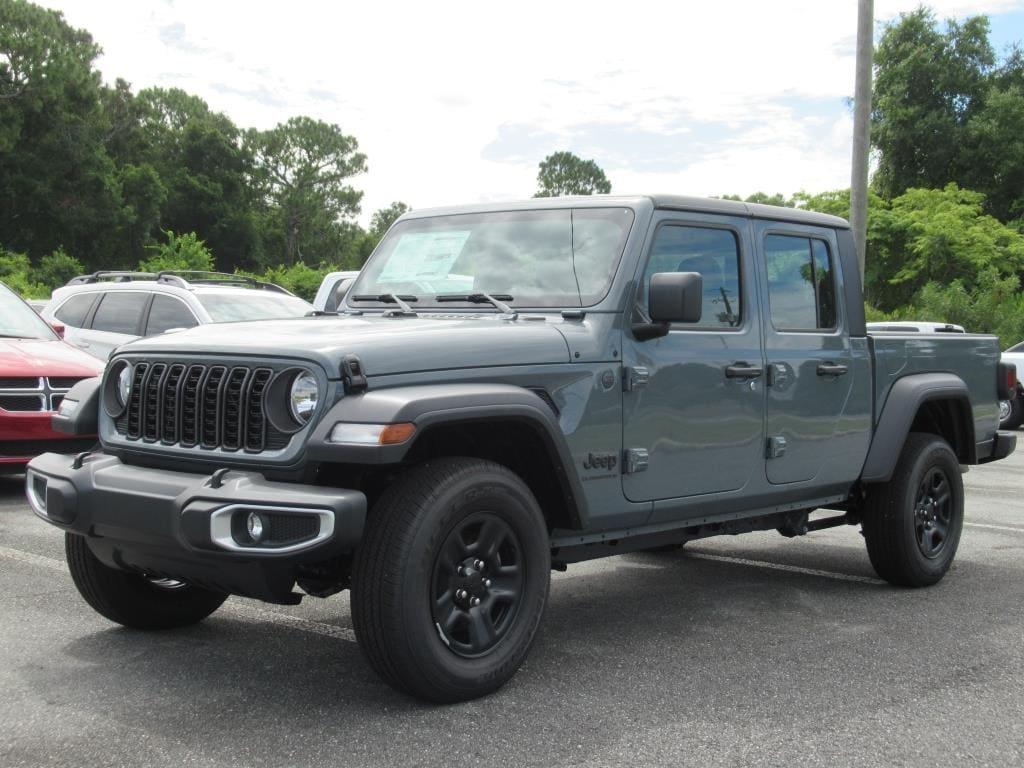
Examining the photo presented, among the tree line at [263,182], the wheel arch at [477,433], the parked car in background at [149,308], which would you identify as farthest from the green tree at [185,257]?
the wheel arch at [477,433]

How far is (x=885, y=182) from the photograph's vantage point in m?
44.7

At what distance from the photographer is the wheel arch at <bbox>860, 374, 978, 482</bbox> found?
6234 millimetres

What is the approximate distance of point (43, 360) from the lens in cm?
895

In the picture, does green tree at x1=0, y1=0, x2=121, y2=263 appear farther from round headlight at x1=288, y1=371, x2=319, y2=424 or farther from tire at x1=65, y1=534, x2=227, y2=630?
round headlight at x1=288, y1=371, x2=319, y2=424

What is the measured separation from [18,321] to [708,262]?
6598 millimetres

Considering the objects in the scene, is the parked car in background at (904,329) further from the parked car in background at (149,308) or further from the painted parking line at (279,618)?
the parked car in background at (149,308)

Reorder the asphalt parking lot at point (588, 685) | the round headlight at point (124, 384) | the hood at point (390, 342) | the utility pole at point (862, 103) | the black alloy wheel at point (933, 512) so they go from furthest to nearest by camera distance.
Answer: the utility pole at point (862, 103), the black alloy wheel at point (933, 512), the round headlight at point (124, 384), the hood at point (390, 342), the asphalt parking lot at point (588, 685)

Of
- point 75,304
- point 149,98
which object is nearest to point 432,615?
point 75,304

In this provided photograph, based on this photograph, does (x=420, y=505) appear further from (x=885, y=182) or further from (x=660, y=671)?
(x=885, y=182)

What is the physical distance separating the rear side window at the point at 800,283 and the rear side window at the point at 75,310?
9511 millimetres

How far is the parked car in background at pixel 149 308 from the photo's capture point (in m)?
12.2

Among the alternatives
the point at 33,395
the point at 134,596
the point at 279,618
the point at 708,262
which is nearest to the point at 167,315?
the point at 33,395

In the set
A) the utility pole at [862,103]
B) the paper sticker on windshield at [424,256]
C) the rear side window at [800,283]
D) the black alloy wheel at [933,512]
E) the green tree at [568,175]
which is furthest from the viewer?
the green tree at [568,175]

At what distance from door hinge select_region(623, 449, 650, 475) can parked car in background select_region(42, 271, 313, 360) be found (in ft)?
25.1
